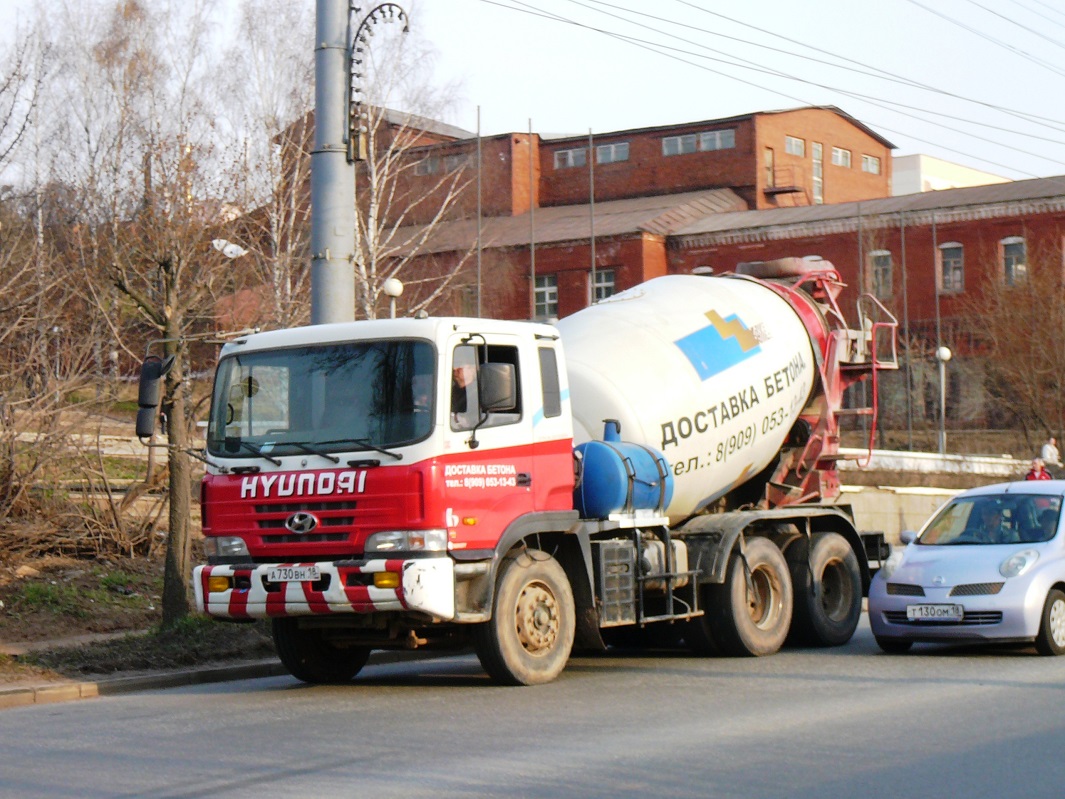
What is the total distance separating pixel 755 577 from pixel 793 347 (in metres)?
2.83

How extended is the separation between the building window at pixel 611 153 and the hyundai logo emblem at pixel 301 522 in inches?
2455

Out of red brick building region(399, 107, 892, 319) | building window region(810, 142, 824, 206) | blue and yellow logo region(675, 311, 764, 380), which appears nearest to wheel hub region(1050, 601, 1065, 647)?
blue and yellow logo region(675, 311, 764, 380)

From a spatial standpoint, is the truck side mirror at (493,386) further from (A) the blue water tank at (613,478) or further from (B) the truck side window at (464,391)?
(A) the blue water tank at (613,478)

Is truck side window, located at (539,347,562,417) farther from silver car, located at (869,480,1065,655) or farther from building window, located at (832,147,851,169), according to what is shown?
building window, located at (832,147,851,169)

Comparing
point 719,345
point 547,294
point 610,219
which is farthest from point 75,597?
point 610,219

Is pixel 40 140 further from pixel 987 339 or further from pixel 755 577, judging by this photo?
pixel 987 339

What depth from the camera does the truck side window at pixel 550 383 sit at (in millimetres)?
11820

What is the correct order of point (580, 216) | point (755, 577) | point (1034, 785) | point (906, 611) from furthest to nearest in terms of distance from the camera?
point (580, 216), point (755, 577), point (906, 611), point (1034, 785)

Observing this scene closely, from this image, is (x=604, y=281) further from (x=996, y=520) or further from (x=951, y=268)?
(x=996, y=520)

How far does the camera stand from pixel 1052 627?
12961 mm

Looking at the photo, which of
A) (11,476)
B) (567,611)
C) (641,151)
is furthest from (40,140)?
(641,151)

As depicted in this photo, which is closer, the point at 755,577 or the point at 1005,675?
the point at 1005,675

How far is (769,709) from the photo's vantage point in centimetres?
1010

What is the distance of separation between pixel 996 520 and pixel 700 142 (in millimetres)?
57317
